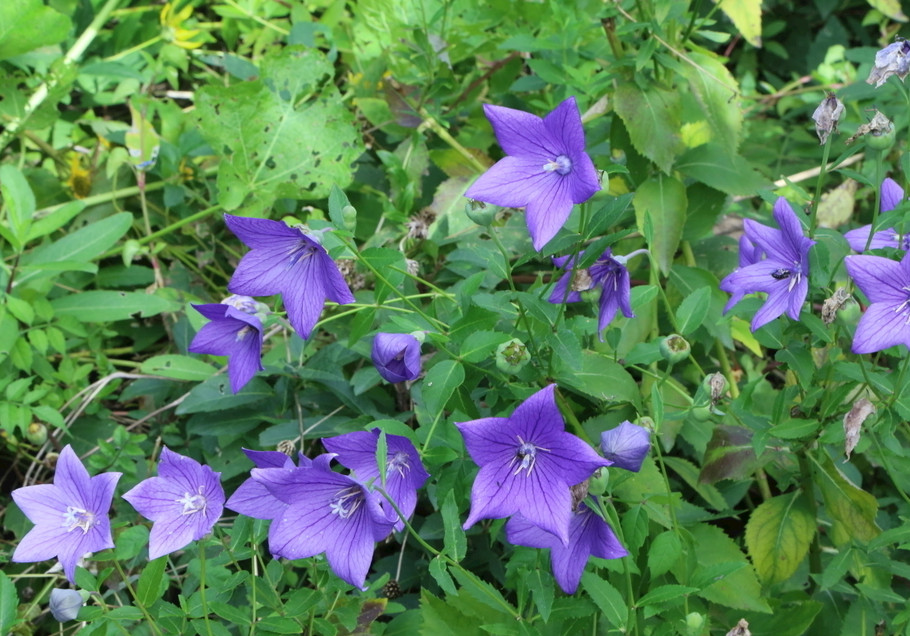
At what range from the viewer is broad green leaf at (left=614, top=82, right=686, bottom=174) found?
7.05ft

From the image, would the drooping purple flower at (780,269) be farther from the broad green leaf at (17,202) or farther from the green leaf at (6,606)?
the broad green leaf at (17,202)

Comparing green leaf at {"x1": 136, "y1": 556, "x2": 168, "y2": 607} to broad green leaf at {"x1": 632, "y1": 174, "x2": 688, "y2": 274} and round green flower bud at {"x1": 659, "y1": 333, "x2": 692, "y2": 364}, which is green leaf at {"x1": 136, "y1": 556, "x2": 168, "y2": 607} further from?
broad green leaf at {"x1": 632, "y1": 174, "x2": 688, "y2": 274}

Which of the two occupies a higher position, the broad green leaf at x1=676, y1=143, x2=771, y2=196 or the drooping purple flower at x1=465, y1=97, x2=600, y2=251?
the drooping purple flower at x1=465, y1=97, x2=600, y2=251

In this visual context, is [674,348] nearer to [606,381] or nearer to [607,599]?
[606,381]

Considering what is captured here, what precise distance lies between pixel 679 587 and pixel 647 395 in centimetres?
61

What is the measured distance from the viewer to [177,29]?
3102 mm

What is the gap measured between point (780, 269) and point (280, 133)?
1692 millimetres

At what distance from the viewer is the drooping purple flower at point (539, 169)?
129 centimetres

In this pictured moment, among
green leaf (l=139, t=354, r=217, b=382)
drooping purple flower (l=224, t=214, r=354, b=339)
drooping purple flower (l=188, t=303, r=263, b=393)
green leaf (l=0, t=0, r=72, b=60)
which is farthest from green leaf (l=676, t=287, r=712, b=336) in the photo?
green leaf (l=0, t=0, r=72, b=60)

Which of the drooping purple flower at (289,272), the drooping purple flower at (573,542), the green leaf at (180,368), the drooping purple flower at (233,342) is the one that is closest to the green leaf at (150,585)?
the drooping purple flower at (233,342)

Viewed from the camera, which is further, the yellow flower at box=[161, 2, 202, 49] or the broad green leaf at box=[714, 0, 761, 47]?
the yellow flower at box=[161, 2, 202, 49]

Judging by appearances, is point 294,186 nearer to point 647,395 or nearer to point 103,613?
point 647,395

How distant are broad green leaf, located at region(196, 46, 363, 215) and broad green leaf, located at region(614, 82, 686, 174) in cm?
83

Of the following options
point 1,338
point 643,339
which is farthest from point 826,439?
point 1,338
